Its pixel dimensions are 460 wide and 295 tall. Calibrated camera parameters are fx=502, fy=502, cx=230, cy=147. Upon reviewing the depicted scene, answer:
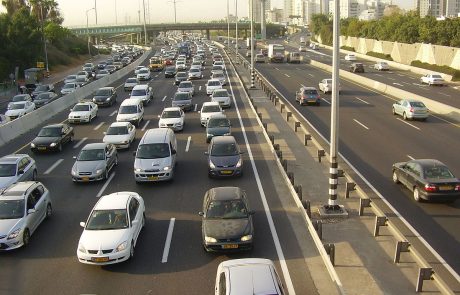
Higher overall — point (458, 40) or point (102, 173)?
point (458, 40)

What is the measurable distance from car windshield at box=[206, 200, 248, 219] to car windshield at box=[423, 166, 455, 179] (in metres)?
7.65

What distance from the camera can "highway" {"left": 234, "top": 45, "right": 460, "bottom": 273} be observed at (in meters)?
16.5

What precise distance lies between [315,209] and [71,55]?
10718 cm

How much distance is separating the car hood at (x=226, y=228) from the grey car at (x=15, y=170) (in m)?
10.1

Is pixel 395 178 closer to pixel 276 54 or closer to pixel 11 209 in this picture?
pixel 11 209

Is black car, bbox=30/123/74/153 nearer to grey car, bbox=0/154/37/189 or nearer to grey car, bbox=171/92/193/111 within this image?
grey car, bbox=0/154/37/189

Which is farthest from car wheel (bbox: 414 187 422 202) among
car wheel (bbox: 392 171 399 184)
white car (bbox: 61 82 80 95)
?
white car (bbox: 61 82 80 95)

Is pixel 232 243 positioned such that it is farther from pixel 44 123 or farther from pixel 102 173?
pixel 44 123

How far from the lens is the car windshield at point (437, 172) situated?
735 inches

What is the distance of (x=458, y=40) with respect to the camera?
242 ft

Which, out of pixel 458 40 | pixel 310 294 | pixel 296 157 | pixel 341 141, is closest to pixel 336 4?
pixel 310 294

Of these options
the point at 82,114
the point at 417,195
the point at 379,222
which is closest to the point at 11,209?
the point at 379,222

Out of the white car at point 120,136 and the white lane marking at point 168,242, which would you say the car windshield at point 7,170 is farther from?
the white lane marking at point 168,242

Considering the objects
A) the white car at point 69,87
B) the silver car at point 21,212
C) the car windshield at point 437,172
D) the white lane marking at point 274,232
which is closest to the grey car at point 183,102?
the white lane marking at point 274,232
